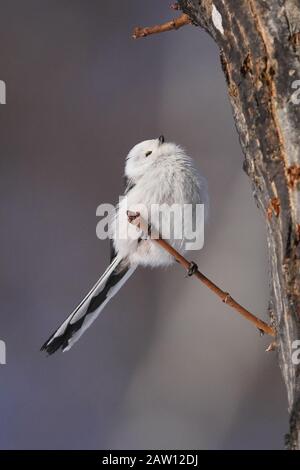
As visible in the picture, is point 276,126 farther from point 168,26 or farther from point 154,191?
point 154,191

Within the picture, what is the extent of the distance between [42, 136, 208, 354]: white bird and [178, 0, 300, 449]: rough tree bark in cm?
56

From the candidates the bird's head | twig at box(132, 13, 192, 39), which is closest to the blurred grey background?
the bird's head

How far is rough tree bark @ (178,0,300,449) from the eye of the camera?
39.2 inches

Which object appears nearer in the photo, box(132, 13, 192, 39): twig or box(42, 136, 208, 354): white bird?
box(132, 13, 192, 39): twig

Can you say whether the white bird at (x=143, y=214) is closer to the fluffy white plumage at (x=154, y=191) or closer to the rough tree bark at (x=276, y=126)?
the fluffy white plumage at (x=154, y=191)

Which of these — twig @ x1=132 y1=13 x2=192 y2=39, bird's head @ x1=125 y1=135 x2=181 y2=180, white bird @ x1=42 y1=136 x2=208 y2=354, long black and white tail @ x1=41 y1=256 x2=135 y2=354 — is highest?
twig @ x1=132 y1=13 x2=192 y2=39

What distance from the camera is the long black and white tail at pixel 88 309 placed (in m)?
1.59

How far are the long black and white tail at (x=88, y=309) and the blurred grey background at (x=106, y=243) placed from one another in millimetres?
674

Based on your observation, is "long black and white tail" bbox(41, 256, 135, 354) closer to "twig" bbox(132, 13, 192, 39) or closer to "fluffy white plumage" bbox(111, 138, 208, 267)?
"fluffy white plumage" bbox(111, 138, 208, 267)

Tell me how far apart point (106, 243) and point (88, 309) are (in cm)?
109

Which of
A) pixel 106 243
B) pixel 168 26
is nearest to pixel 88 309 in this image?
pixel 168 26

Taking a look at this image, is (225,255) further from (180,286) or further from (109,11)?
(109,11)

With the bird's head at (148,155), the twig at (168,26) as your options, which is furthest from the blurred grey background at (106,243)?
the twig at (168,26)

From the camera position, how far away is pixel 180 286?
257cm
